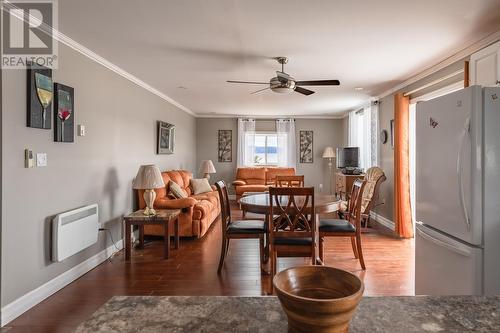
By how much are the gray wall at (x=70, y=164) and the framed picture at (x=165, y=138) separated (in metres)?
0.32

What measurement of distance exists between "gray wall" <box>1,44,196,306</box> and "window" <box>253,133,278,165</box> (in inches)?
162

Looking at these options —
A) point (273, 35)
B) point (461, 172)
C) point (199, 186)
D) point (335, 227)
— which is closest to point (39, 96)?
point (273, 35)

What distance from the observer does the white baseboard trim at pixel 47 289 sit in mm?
2377

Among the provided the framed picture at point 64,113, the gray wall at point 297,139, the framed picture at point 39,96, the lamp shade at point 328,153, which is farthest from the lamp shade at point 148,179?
the lamp shade at point 328,153

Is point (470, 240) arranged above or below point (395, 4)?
below

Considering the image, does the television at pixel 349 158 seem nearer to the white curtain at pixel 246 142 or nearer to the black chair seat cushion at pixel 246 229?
the white curtain at pixel 246 142

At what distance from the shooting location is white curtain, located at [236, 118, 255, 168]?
8727 millimetres

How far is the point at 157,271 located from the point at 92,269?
0.73m

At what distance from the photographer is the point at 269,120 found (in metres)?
8.88

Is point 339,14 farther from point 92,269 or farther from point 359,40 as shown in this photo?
point 92,269

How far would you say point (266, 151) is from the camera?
8992mm

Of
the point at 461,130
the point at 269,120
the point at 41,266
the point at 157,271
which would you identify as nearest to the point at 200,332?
the point at 461,130

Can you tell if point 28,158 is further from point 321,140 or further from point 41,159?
point 321,140

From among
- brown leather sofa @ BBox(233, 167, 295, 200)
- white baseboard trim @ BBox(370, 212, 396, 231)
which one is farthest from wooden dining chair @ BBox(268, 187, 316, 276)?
brown leather sofa @ BBox(233, 167, 295, 200)
